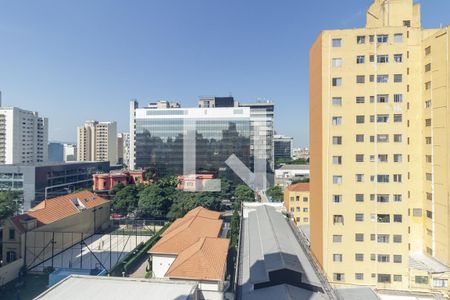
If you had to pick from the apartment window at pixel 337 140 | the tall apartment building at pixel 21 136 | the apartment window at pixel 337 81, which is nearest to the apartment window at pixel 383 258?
the apartment window at pixel 337 140

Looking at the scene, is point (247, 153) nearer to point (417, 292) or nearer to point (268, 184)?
point (268, 184)

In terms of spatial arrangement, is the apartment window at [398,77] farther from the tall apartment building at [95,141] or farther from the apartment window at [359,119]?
the tall apartment building at [95,141]

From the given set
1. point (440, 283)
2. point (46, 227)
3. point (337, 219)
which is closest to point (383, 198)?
point (337, 219)

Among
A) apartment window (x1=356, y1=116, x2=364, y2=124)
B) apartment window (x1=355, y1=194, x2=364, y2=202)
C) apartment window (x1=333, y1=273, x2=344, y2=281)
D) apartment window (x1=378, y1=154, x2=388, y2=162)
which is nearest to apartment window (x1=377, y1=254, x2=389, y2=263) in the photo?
apartment window (x1=333, y1=273, x2=344, y2=281)

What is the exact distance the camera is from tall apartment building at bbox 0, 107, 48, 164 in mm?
67625

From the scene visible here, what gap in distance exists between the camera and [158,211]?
33875mm

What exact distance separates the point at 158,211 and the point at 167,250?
14.9 meters

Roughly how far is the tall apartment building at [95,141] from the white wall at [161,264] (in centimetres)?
9019

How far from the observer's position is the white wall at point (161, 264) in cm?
1953

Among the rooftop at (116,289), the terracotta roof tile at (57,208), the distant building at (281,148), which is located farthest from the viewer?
the distant building at (281,148)

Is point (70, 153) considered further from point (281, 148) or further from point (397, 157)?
point (397, 157)

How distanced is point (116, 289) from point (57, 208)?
18548 mm

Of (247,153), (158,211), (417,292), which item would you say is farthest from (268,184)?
(417,292)

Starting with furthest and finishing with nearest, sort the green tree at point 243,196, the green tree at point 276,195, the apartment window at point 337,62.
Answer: the green tree at point 276,195, the green tree at point 243,196, the apartment window at point 337,62
